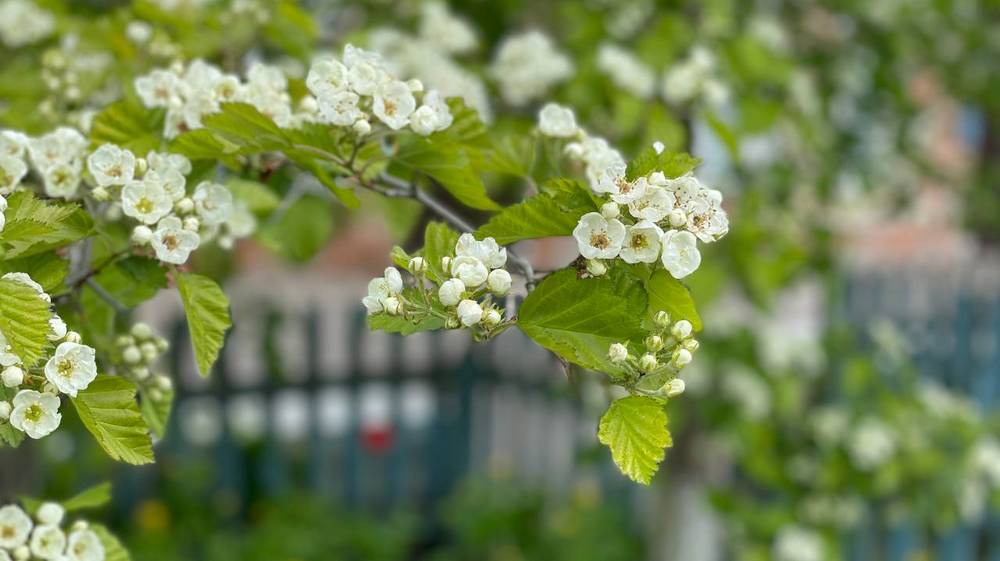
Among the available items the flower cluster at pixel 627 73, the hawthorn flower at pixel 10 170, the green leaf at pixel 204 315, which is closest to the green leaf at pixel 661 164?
the green leaf at pixel 204 315

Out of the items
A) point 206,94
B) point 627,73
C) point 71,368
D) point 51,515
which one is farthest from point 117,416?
point 627,73

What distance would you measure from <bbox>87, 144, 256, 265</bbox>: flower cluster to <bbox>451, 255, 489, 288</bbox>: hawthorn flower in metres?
0.34

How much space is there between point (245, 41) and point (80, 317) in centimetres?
86

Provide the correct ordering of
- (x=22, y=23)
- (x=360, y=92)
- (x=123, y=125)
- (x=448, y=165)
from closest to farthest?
(x=360, y=92), (x=448, y=165), (x=123, y=125), (x=22, y=23)

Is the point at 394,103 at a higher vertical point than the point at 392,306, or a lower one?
higher

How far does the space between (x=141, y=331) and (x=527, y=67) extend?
140 cm

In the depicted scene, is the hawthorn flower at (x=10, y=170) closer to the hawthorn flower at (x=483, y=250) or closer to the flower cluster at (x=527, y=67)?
the hawthorn flower at (x=483, y=250)

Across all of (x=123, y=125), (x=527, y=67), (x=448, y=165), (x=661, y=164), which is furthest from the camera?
(x=527, y=67)

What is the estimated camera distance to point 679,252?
104cm

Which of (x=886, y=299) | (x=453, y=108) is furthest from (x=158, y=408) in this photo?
(x=886, y=299)

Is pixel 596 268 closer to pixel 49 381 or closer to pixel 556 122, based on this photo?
pixel 556 122

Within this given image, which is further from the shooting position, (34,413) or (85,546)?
(85,546)

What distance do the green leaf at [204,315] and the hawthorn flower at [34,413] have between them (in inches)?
6.8

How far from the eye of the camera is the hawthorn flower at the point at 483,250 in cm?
108
